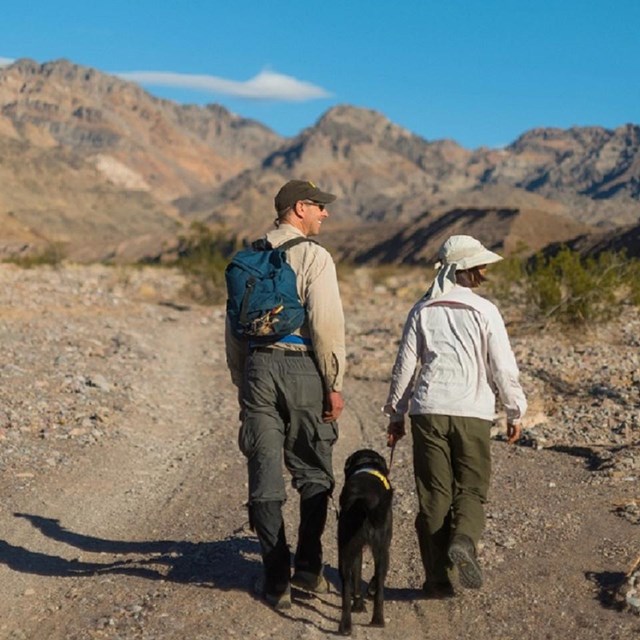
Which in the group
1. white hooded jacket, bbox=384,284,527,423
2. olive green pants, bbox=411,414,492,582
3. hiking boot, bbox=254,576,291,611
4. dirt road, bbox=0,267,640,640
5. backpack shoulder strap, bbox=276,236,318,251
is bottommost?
dirt road, bbox=0,267,640,640

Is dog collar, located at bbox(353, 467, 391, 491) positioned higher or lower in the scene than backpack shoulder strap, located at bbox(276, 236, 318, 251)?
lower

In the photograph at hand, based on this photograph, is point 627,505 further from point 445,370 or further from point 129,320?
point 129,320

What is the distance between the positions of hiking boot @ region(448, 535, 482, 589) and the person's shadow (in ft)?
3.89

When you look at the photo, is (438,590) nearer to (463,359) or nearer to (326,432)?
(326,432)

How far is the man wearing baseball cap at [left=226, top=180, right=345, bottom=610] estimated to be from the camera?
4879mm

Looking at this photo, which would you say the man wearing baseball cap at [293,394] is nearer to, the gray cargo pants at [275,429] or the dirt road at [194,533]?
the gray cargo pants at [275,429]

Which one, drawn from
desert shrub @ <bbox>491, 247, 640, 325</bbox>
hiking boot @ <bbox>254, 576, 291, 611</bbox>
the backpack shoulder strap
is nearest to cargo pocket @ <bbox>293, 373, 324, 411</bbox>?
the backpack shoulder strap

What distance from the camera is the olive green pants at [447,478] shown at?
16.2 ft

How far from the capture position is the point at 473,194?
486ft

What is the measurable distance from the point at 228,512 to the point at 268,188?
485 feet

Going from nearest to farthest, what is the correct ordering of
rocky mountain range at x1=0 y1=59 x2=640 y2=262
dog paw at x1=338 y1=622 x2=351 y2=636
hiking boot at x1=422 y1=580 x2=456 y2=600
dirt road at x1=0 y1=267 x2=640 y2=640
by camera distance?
dog paw at x1=338 y1=622 x2=351 y2=636 → dirt road at x1=0 y1=267 x2=640 y2=640 → hiking boot at x1=422 y1=580 x2=456 y2=600 → rocky mountain range at x1=0 y1=59 x2=640 y2=262

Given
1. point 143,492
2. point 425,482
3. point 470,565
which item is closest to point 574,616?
point 470,565

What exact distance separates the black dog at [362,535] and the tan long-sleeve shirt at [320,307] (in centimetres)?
50

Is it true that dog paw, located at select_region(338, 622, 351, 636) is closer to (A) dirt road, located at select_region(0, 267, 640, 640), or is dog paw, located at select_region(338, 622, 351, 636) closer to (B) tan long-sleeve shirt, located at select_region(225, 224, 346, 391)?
(A) dirt road, located at select_region(0, 267, 640, 640)
